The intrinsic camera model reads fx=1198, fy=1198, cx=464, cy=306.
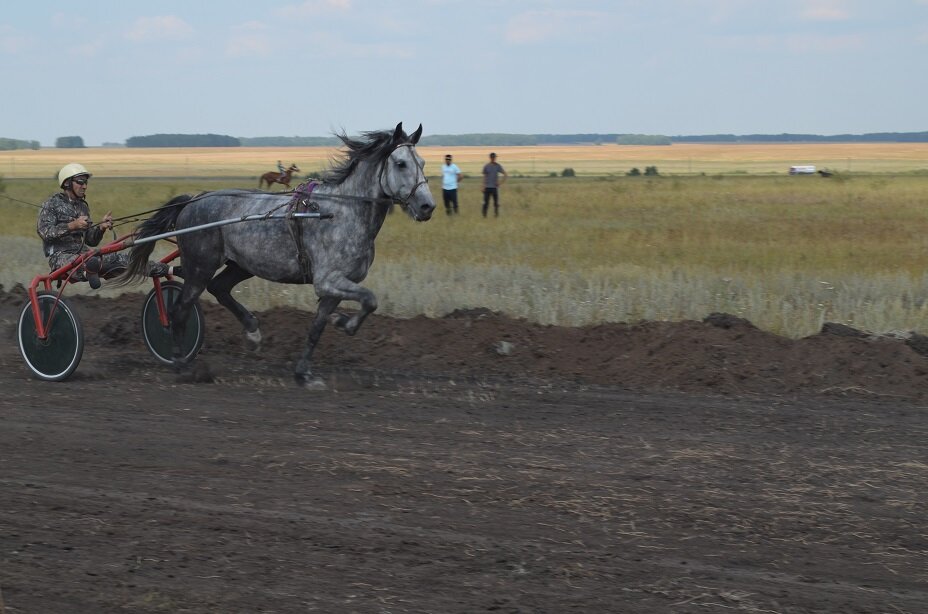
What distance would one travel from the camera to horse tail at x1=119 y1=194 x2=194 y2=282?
10.3 meters

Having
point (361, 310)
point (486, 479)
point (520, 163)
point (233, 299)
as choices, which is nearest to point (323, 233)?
point (361, 310)

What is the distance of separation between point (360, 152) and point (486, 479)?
3.99 metres

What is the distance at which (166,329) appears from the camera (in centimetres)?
1060

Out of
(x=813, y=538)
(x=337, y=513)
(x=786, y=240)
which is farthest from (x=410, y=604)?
(x=786, y=240)

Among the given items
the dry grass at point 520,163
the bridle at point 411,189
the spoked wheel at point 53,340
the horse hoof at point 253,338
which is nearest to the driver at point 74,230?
the spoked wheel at point 53,340

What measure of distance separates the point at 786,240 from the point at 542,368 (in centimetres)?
1361

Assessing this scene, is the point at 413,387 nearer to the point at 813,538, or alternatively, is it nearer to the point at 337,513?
the point at 337,513

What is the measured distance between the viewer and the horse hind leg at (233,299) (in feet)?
35.0

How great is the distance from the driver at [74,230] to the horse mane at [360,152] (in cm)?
172

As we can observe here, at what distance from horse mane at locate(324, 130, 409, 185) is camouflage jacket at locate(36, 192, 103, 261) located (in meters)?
2.02

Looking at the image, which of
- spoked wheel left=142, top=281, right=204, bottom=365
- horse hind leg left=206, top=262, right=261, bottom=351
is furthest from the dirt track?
horse hind leg left=206, top=262, right=261, bottom=351

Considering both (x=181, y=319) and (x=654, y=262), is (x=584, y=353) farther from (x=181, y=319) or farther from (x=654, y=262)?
(x=654, y=262)

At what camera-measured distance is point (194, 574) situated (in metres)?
5.12

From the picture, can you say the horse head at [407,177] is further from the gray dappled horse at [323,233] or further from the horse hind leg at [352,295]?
the horse hind leg at [352,295]
